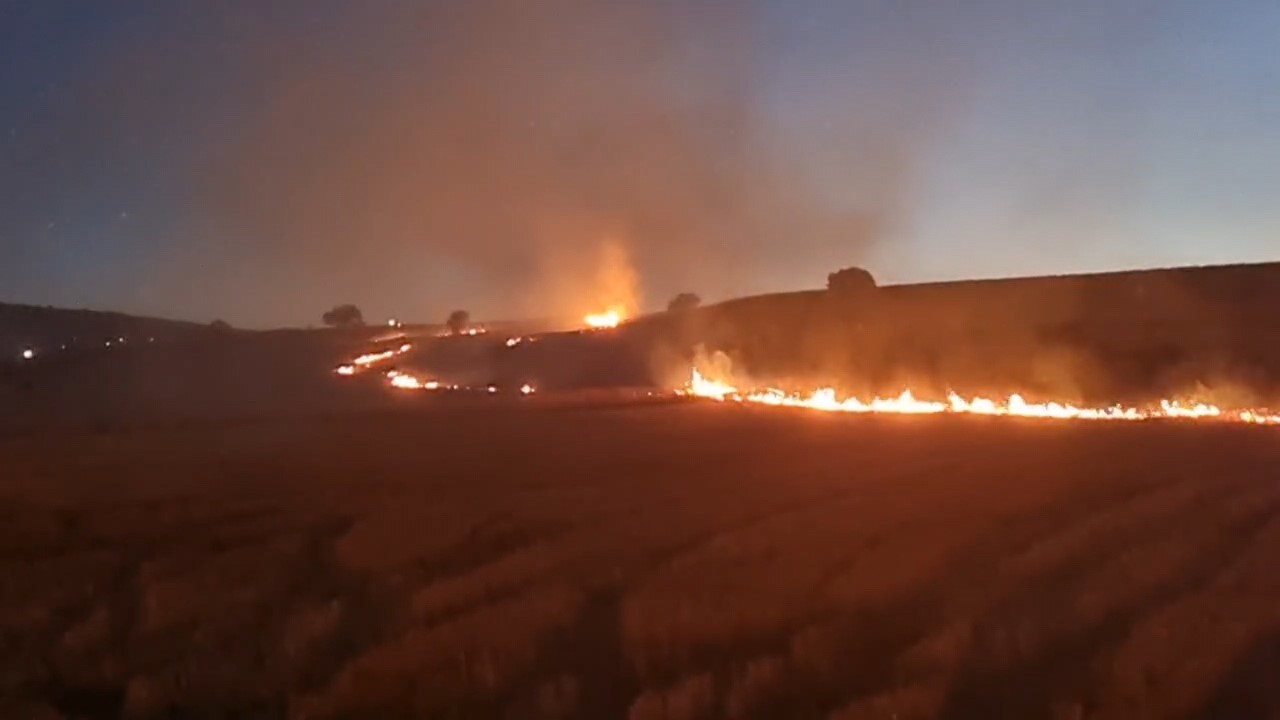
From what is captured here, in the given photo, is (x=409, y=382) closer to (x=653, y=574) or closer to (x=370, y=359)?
(x=370, y=359)

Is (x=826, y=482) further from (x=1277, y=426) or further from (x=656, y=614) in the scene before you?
(x=1277, y=426)

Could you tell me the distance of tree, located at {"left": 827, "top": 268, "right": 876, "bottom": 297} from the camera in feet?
301

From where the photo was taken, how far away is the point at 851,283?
92.6m

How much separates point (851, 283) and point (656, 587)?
257 feet

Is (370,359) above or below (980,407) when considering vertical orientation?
above

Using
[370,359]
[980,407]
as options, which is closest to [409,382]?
[370,359]

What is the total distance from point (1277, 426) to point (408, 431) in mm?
21513

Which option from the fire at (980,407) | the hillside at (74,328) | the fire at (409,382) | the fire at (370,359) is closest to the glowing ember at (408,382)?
the fire at (409,382)

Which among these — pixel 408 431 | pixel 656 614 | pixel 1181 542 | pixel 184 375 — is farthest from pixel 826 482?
pixel 184 375

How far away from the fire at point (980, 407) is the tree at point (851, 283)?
33.5 meters

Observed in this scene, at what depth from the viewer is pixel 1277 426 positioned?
36406 millimetres

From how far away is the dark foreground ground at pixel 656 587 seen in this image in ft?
38.7

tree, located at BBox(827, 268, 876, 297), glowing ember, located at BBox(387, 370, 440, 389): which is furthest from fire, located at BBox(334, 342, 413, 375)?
tree, located at BBox(827, 268, 876, 297)

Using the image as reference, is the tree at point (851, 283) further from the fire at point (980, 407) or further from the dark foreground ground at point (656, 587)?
the dark foreground ground at point (656, 587)
